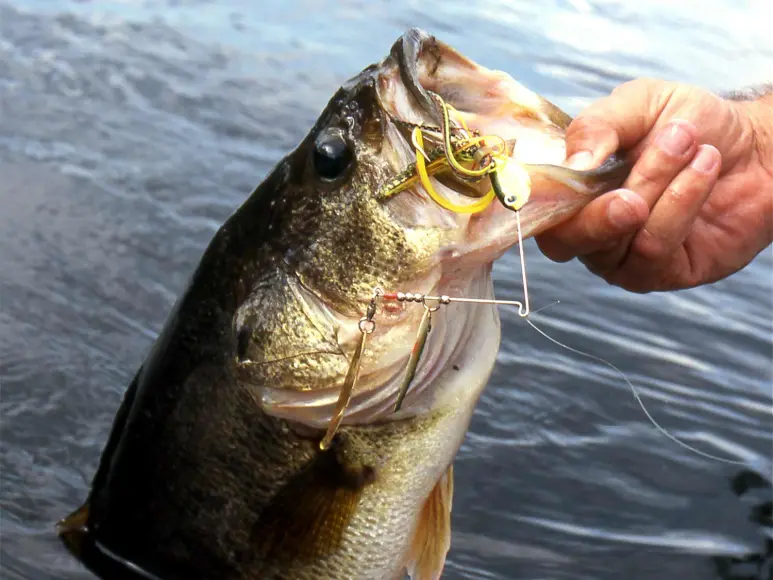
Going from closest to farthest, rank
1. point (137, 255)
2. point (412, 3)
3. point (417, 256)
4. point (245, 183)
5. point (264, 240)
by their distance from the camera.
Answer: point (417, 256)
point (264, 240)
point (137, 255)
point (245, 183)
point (412, 3)

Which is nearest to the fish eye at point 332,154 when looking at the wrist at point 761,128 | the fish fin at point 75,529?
the fish fin at point 75,529

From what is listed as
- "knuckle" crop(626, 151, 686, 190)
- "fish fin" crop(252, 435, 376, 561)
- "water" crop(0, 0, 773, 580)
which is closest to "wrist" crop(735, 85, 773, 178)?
"knuckle" crop(626, 151, 686, 190)

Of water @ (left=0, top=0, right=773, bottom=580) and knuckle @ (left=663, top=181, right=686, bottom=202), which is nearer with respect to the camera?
knuckle @ (left=663, top=181, right=686, bottom=202)

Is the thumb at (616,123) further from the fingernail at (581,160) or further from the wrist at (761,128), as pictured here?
the wrist at (761,128)

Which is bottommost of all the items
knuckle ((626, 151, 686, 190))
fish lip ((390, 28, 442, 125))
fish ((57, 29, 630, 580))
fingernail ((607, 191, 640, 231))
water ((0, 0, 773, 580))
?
water ((0, 0, 773, 580))

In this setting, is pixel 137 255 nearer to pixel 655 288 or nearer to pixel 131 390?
pixel 131 390

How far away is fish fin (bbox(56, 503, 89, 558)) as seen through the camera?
106 inches

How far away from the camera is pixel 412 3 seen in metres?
9.73

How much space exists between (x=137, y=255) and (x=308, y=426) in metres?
2.89

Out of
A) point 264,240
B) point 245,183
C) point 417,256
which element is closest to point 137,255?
point 245,183

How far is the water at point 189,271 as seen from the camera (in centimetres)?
342

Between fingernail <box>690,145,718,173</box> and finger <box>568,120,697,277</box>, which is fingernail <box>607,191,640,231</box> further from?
fingernail <box>690,145,718,173</box>

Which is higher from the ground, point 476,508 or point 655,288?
point 655,288

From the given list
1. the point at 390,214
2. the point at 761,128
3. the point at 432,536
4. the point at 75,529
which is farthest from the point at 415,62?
the point at 75,529
